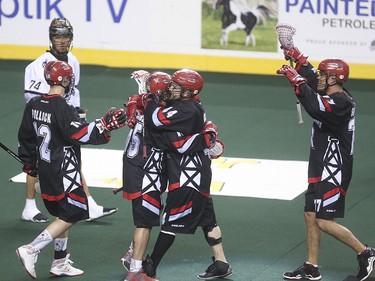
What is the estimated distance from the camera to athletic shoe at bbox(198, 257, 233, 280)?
347 inches

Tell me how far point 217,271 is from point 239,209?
194 centimetres

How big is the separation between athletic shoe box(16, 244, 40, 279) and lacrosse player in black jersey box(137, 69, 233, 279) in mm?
875

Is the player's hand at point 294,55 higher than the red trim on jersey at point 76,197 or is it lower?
higher

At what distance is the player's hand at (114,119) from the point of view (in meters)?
8.41

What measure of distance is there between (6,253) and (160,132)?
1.97 meters

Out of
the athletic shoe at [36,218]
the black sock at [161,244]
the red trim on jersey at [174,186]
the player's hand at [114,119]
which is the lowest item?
the athletic shoe at [36,218]

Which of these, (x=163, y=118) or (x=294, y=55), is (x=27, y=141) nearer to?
(x=163, y=118)

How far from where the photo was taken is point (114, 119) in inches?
331

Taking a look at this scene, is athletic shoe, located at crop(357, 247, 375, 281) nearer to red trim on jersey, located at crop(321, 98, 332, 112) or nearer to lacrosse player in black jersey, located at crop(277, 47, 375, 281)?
lacrosse player in black jersey, located at crop(277, 47, 375, 281)

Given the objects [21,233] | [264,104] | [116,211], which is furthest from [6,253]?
[264,104]

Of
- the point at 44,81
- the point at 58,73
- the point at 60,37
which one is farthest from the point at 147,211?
the point at 60,37

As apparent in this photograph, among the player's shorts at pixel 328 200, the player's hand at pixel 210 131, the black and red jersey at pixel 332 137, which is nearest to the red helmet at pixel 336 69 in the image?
the black and red jersey at pixel 332 137

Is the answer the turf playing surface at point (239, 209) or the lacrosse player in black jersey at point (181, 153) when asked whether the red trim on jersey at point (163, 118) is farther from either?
the turf playing surface at point (239, 209)

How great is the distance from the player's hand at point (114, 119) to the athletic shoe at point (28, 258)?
1.14m
